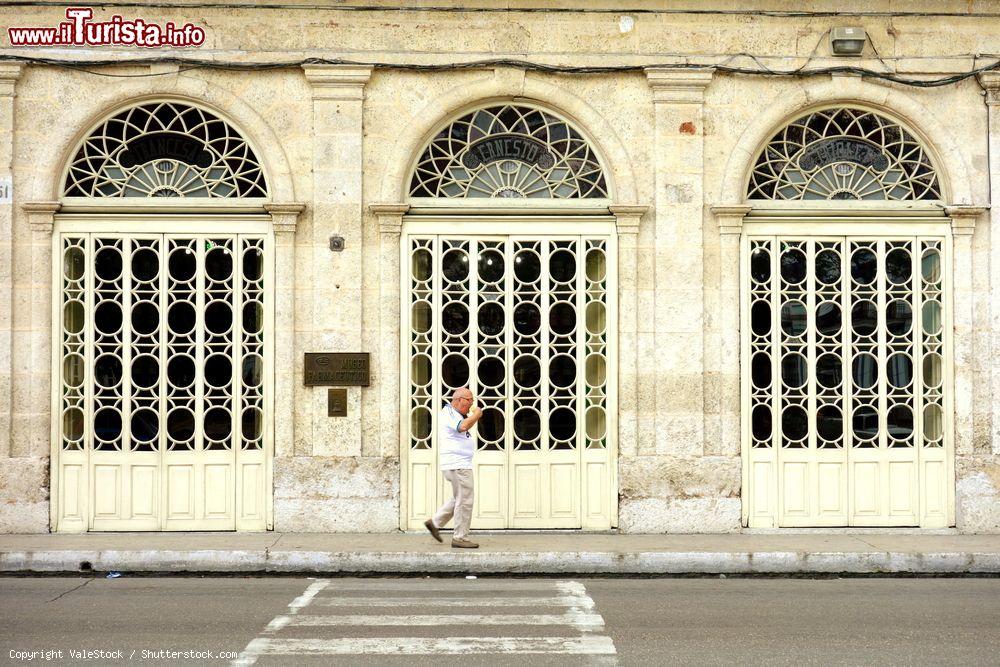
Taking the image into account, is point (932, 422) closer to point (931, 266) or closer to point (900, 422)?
point (900, 422)

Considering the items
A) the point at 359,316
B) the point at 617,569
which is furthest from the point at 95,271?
the point at 617,569

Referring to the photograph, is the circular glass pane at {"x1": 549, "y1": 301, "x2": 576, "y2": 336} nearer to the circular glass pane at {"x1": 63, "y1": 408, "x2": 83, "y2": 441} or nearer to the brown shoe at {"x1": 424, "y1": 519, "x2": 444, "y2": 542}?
the brown shoe at {"x1": 424, "y1": 519, "x2": 444, "y2": 542}

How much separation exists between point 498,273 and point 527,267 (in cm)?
30

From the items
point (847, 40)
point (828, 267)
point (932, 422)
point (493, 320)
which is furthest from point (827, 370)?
point (493, 320)

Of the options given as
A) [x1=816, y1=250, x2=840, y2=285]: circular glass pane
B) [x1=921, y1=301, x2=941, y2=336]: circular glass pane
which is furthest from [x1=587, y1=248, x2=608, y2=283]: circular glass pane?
[x1=921, y1=301, x2=941, y2=336]: circular glass pane

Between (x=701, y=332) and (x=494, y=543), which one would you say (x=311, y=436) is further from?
(x=701, y=332)

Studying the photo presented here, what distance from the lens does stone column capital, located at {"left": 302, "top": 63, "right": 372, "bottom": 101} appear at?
10773 mm

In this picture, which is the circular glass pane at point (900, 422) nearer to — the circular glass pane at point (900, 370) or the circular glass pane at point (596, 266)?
the circular glass pane at point (900, 370)

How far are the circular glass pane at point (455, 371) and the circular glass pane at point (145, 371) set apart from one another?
9.41ft

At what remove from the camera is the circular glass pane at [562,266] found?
1099 cm

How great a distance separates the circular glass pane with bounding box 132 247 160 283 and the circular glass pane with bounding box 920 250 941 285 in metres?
7.82

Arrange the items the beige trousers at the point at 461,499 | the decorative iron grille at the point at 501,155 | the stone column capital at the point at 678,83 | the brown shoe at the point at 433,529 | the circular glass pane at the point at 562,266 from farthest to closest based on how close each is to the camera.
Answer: the decorative iron grille at the point at 501,155 → the circular glass pane at the point at 562,266 → the stone column capital at the point at 678,83 → the brown shoe at the point at 433,529 → the beige trousers at the point at 461,499

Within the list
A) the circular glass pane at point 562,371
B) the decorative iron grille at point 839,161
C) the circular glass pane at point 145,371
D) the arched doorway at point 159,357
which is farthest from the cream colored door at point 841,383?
the circular glass pane at point 145,371

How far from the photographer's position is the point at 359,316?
1083 centimetres
